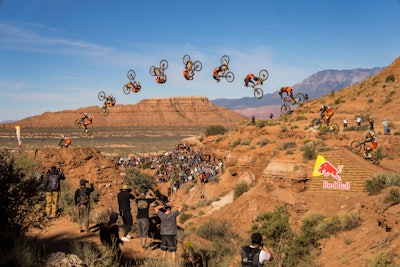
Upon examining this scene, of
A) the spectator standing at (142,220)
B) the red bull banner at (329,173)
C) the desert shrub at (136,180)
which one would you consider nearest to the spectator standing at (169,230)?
the spectator standing at (142,220)

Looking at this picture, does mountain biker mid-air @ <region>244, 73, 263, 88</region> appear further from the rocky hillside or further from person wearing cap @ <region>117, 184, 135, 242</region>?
the rocky hillside

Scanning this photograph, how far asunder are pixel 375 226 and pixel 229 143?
25116 mm

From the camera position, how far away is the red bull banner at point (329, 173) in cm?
1880

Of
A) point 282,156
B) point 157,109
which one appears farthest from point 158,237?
point 157,109

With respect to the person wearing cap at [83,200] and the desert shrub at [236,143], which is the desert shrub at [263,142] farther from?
the person wearing cap at [83,200]

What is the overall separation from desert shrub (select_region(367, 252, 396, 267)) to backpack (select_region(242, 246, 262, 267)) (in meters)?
5.70

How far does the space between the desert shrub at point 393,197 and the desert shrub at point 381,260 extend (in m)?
3.59

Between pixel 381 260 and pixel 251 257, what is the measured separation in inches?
234

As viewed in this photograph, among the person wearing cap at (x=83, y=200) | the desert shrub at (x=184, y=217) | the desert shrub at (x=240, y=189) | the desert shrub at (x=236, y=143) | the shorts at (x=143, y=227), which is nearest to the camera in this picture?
the shorts at (x=143, y=227)

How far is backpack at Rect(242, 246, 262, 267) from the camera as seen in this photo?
19.9 feet

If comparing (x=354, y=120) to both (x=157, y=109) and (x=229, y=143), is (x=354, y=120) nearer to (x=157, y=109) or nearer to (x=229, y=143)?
(x=229, y=143)

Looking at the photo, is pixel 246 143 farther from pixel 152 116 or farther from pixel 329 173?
pixel 152 116

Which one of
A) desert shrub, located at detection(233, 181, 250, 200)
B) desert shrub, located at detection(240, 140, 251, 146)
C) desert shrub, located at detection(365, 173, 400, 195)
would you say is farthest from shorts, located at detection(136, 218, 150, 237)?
desert shrub, located at detection(240, 140, 251, 146)

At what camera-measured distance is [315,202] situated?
18781 millimetres
